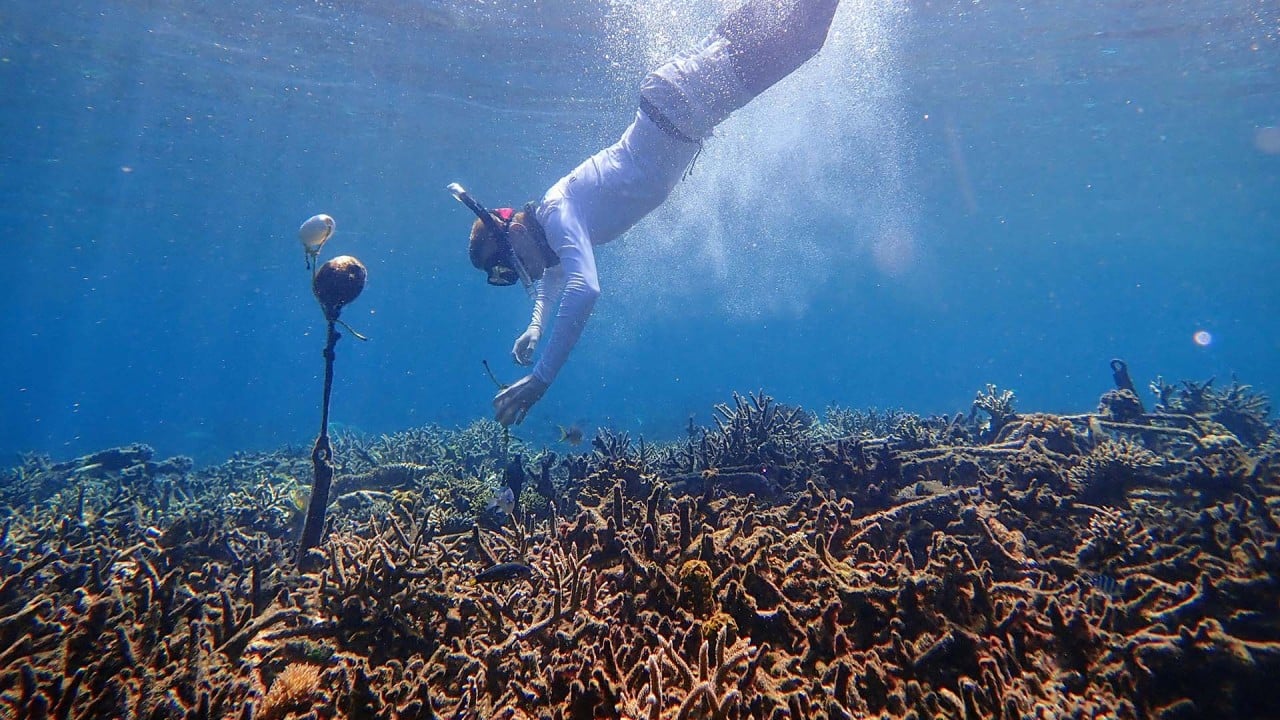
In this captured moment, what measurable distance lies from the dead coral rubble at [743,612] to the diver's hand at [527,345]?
1952mm

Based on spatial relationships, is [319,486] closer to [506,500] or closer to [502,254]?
[506,500]

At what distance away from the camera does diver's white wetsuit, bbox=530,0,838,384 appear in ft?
17.4

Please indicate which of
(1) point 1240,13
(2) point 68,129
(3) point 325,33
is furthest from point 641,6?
(2) point 68,129

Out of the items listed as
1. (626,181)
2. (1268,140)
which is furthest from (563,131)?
(1268,140)

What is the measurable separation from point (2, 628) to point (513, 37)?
60.2ft

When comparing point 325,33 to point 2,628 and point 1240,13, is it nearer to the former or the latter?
point 2,628

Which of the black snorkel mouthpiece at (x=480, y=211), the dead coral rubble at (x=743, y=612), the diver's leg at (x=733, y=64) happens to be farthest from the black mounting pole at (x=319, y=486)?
the diver's leg at (x=733, y=64)

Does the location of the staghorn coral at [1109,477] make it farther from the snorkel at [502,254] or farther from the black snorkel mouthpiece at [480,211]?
the black snorkel mouthpiece at [480,211]

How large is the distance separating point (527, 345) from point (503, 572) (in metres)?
2.95

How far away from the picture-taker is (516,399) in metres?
4.86

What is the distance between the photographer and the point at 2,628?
101 inches

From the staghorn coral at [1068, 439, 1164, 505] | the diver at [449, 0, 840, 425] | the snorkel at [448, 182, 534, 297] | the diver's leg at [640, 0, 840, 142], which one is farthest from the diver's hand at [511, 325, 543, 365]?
the staghorn coral at [1068, 439, 1164, 505]

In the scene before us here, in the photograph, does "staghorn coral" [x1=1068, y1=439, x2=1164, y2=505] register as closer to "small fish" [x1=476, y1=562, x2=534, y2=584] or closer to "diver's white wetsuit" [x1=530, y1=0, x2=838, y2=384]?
"small fish" [x1=476, y1=562, x2=534, y2=584]

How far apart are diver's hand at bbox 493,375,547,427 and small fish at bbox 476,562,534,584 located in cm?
195
